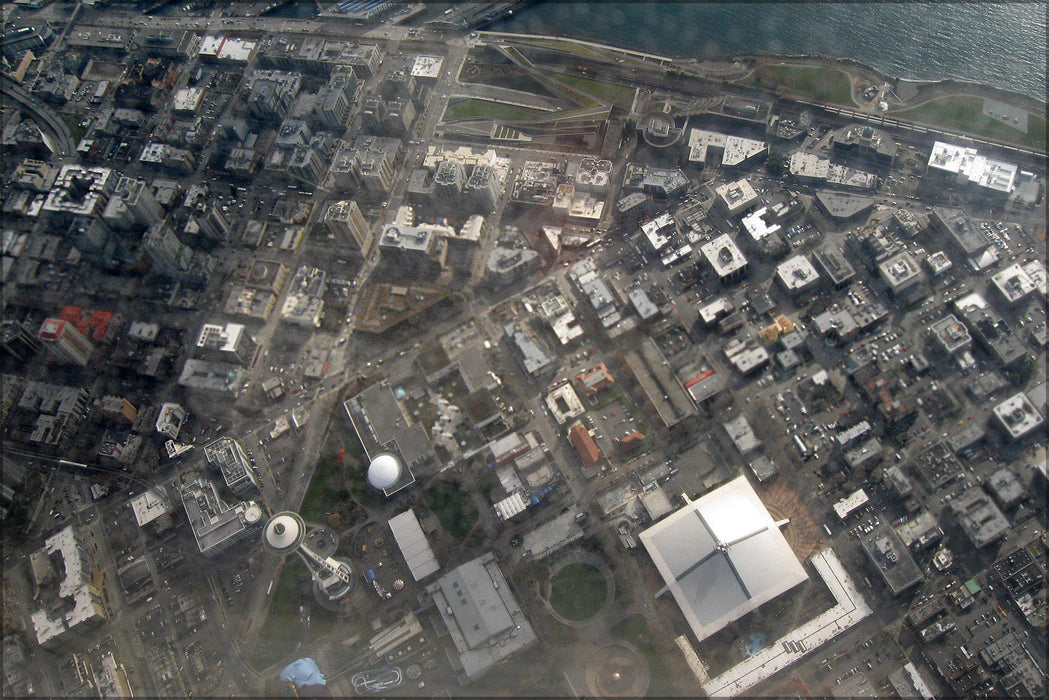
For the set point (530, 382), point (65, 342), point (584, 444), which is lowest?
point (584, 444)

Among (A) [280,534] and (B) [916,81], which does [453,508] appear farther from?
(B) [916,81]

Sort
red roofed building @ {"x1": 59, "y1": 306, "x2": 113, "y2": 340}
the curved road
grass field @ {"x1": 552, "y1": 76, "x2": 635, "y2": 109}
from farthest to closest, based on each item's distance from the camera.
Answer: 1. the curved road
2. grass field @ {"x1": 552, "y1": 76, "x2": 635, "y2": 109}
3. red roofed building @ {"x1": 59, "y1": 306, "x2": 113, "y2": 340}

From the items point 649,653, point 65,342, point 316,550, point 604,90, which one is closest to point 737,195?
point 604,90

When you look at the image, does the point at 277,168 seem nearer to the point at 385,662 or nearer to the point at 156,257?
the point at 156,257

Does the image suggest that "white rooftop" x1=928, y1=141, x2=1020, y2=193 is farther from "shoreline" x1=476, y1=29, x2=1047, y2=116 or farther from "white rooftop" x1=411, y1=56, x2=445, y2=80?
"white rooftop" x1=411, y1=56, x2=445, y2=80

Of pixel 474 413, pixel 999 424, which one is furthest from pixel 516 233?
pixel 999 424

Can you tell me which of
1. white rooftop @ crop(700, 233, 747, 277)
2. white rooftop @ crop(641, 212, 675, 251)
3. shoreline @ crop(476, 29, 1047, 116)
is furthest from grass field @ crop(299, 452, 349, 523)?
shoreline @ crop(476, 29, 1047, 116)
